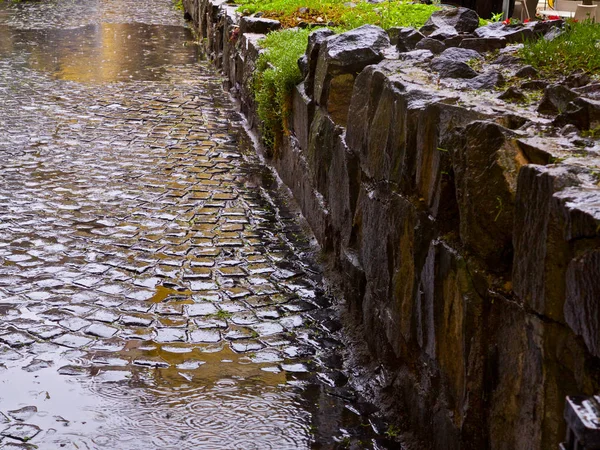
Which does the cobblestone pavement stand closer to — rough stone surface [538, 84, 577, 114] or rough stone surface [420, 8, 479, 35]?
rough stone surface [538, 84, 577, 114]

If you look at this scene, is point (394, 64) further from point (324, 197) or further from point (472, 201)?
point (472, 201)

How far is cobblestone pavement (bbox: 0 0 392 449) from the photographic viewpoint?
3.72 metres

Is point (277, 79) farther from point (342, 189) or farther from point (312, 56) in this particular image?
point (342, 189)

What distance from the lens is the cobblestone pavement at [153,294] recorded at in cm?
372

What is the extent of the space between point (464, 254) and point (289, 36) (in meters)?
5.65

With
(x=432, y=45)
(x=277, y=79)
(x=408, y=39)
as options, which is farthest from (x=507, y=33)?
(x=277, y=79)

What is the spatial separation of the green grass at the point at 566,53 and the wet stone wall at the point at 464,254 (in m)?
0.39

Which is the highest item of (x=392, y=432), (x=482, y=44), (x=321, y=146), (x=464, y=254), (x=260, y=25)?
(x=482, y=44)

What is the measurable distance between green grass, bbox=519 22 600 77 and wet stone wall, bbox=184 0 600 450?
1.28 feet

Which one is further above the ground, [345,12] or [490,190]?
[345,12]

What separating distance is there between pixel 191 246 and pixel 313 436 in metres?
2.41

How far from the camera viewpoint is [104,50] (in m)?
13.8

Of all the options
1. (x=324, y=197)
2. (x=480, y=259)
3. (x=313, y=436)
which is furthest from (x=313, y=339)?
(x=480, y=259)

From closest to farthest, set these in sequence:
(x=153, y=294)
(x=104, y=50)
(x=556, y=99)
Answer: (x=556, y=99)
(x=153, y=294)
(x=104, y=50)
